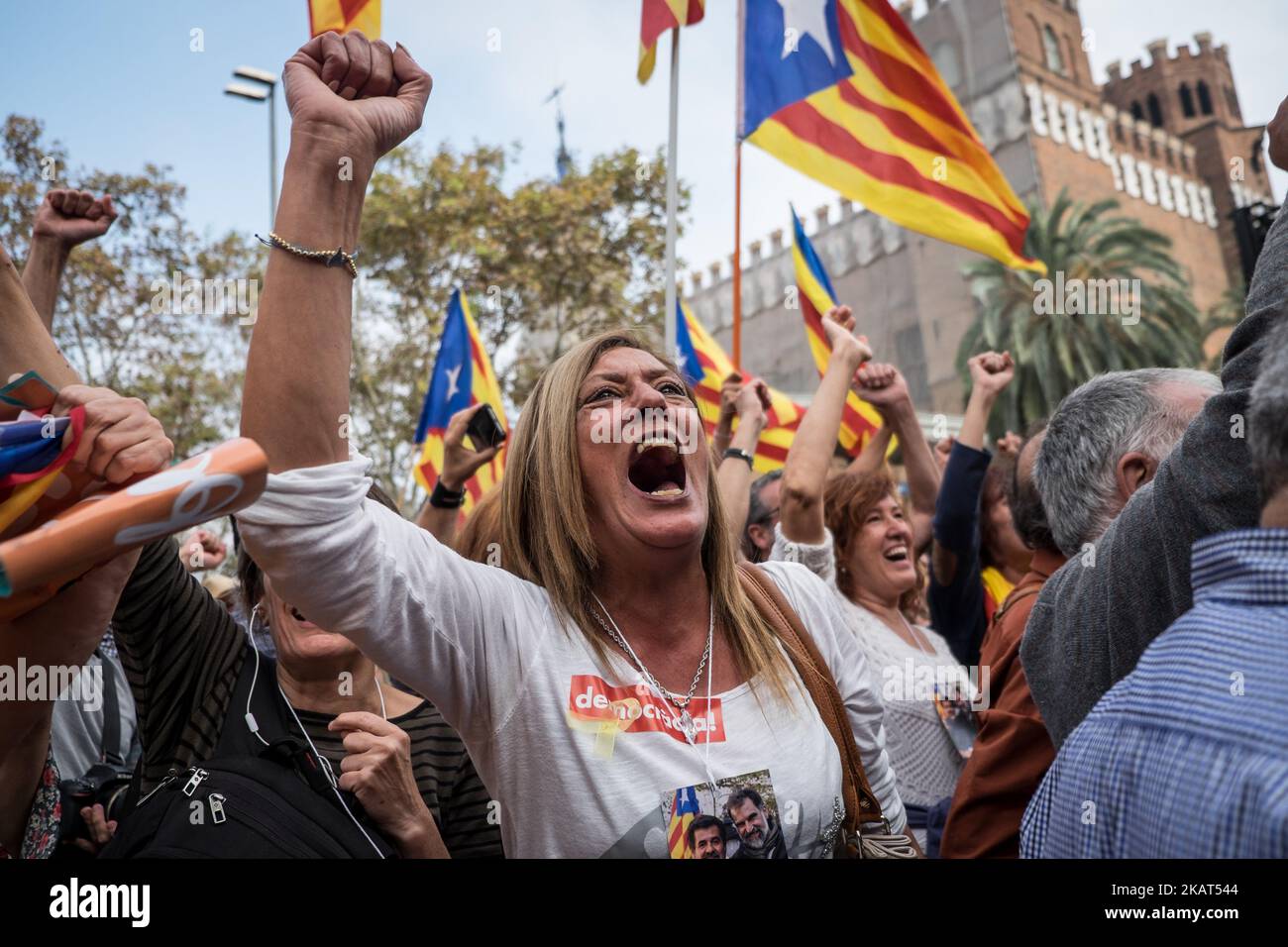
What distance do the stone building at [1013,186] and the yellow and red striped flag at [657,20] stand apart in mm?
36298

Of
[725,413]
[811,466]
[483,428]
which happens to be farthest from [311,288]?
[725,413]

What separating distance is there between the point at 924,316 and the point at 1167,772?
43.4 m

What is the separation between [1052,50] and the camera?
4741 centimetres

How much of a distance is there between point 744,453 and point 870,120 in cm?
311

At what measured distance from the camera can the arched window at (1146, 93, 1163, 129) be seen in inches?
2223

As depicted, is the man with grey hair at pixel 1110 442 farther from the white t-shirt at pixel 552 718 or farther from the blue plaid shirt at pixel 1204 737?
the blue plaid shirt at pixel 1204 737

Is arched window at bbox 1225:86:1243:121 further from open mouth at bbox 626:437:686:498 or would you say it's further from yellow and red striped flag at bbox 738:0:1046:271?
open mouth at bbox 626:437:686:498

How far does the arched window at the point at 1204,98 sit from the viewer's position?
182ft

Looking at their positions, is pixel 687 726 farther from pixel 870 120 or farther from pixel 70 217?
pixel 870 120

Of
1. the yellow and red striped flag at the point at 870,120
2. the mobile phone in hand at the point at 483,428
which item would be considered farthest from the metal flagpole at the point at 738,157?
the mobile phone in hand at the point at 483,428
